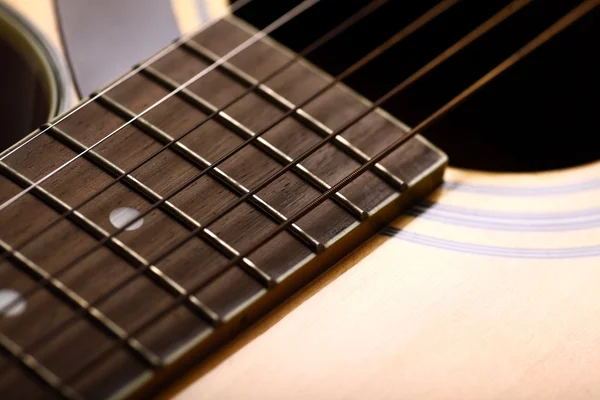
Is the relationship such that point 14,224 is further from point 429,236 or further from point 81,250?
point 429,236

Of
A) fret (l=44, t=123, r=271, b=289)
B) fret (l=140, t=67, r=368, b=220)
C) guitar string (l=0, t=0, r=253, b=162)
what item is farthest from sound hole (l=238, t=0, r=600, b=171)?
fret (l=44, t=123, r=271, b=289)

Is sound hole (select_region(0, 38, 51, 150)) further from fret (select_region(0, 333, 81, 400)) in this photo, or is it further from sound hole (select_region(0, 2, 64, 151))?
fret (select_region(0, 333, 81, 400))

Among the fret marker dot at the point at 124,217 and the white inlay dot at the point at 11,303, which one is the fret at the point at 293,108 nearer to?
the fret marker dot at the point at 124,217

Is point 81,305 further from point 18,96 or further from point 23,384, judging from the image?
point 18,96

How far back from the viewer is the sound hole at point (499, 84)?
33.2 inches

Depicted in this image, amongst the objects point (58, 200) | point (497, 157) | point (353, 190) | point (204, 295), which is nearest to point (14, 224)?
point (58, 200)

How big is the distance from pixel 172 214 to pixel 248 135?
0.37ft

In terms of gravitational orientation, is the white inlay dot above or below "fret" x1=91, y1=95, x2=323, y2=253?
below

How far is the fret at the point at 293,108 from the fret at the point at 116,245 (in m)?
0.21

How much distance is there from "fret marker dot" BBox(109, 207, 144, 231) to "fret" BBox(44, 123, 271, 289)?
0.07 feet

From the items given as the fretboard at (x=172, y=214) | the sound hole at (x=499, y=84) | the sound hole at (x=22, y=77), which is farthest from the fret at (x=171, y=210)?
the sound hole at (x=499, y=84)

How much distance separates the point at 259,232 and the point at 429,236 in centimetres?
16

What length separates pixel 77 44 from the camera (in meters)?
0.78

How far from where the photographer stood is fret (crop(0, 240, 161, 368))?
0.55m
